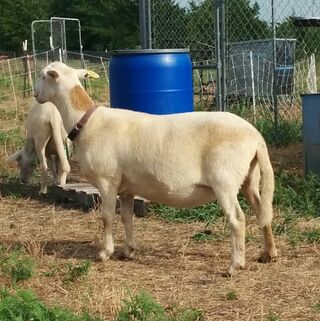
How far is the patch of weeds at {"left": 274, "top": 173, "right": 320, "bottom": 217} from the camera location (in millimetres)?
7414

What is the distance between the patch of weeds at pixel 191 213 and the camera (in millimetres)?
7453

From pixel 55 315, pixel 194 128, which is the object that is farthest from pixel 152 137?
pixel 55 315

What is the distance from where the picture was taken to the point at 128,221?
641cm

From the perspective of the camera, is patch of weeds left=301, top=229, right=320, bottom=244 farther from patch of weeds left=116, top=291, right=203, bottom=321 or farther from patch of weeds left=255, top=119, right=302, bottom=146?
patch of weeds left=255, top=119, right=302, bottom=146

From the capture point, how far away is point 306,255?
6078mm

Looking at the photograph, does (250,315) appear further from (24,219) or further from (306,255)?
(24,219)

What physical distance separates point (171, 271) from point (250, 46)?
1133cm

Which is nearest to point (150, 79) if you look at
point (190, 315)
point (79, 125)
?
point (79, 125)

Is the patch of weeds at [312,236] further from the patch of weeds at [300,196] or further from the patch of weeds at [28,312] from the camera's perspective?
the patch of weeds at [28,312]

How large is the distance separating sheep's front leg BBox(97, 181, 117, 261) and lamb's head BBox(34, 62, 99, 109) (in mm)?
797

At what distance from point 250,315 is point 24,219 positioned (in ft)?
13.9

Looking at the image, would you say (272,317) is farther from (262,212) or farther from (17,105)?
Answer: (17,105)

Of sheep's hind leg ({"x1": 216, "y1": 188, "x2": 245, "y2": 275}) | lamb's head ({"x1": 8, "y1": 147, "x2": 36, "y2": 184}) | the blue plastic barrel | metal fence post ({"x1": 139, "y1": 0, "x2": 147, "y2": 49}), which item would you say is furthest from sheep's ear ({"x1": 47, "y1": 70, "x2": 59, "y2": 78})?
metal fence post ({"x1": 139, "y1": 0, "x2": 147, "y2": 49})

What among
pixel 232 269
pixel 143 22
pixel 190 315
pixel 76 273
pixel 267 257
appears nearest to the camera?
pixel 190 315
